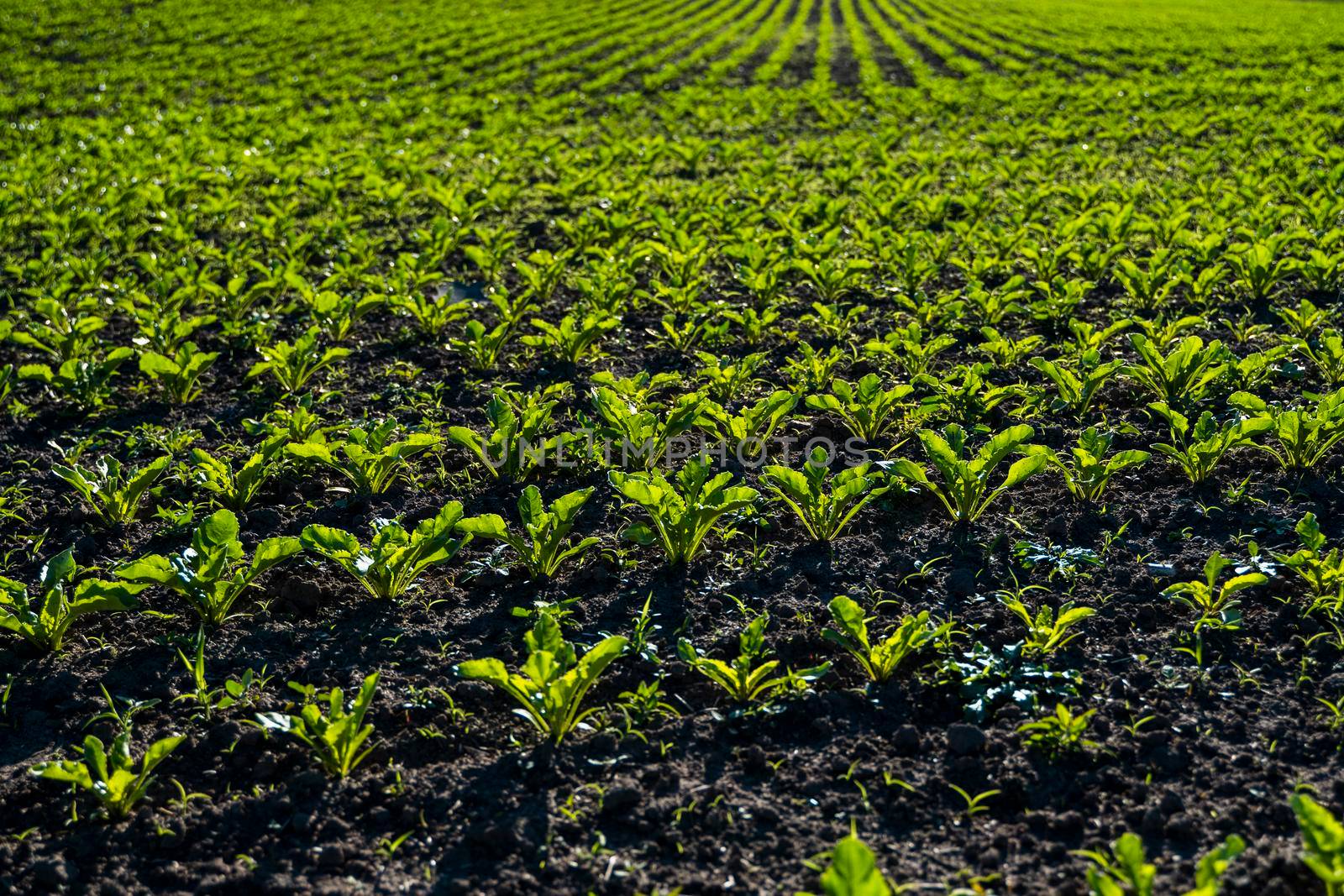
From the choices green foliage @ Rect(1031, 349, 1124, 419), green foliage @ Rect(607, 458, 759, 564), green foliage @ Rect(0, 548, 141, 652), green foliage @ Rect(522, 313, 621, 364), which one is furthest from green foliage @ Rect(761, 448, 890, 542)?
green foliage @ Rect(0, 548, 141, 652)

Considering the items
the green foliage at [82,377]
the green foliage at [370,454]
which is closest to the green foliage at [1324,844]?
the green foliage at [370,454]

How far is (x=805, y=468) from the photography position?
4.50 m

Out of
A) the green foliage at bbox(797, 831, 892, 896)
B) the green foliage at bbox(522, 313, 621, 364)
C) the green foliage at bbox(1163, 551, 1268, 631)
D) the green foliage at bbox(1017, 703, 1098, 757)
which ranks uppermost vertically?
the green foliage at bbox(522, 313, 621, 364)

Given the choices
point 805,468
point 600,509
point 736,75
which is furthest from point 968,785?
point 736,75

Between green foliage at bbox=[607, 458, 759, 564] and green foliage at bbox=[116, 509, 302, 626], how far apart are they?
1.35 metres

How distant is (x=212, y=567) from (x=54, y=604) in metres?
0.58

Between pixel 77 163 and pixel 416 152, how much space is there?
13.9ft

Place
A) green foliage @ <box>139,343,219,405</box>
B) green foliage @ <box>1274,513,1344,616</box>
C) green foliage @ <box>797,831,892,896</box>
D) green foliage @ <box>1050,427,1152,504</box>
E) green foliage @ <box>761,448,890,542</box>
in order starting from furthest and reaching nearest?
green foliage @ <box>139,343,219,405</box> < green foliage @ <box>1050,427,1152,504</box> < green foliage @ <box>761,448,890,542</box> < green foliage @ <box>1274,513,1344,616</box> < green foliage @ <box>797,831,892,896</box>

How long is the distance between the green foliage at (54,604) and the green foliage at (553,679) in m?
1.41

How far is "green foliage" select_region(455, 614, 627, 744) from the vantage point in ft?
10.7

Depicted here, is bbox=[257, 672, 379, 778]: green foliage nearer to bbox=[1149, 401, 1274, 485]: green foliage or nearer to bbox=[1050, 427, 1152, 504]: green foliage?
bbox=[1050, 427, 1152, 504]: green foliage

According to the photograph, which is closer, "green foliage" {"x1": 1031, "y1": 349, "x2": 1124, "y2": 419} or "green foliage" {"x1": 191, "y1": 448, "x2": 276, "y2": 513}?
"green foliage" {"x1": 191, "y1": 448, "x2": 276, "y2": 513}

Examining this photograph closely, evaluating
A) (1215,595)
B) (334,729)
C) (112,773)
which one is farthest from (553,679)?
(1215,595)

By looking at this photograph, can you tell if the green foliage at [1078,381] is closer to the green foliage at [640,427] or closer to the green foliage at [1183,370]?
the green foliage at [1183,370]
